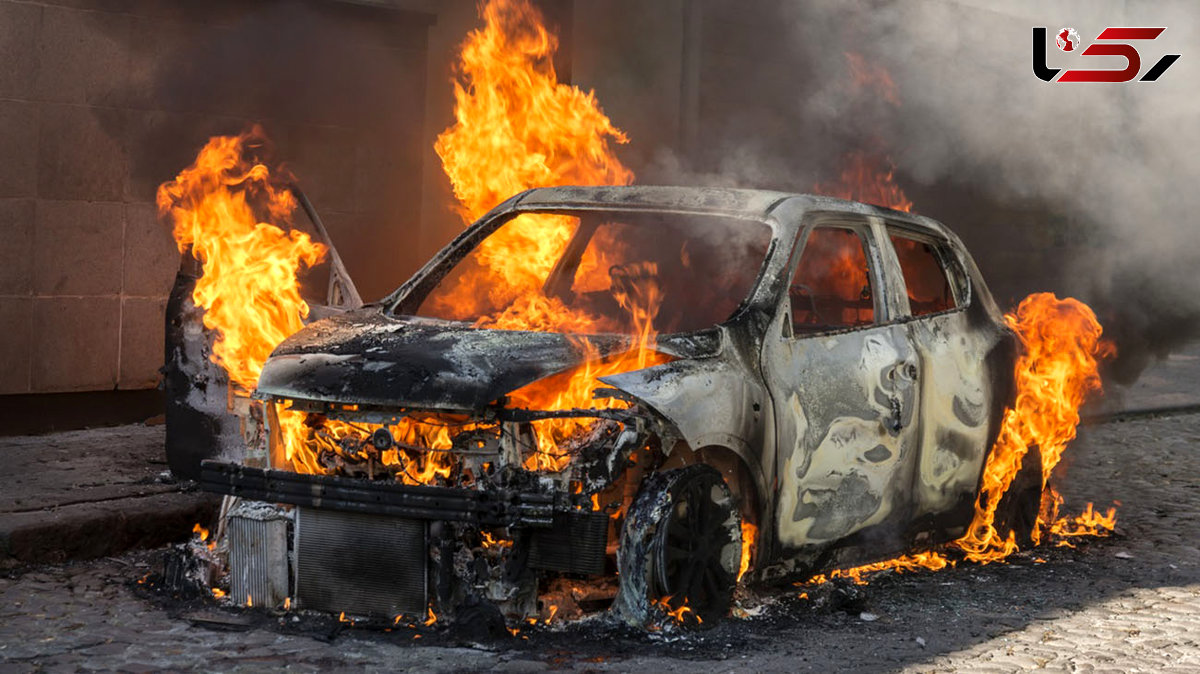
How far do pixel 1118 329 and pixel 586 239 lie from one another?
908 centimetres

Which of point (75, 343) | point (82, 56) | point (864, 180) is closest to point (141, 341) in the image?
point (75, 343)

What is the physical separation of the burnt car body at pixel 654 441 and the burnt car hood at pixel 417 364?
0.03 feet

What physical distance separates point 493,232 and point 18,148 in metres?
4.35

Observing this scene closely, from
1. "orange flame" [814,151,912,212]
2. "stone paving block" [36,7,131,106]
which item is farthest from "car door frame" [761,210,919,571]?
"orange flame" [814,151,912,212]

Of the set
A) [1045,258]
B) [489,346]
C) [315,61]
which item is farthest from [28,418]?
[1045,258]

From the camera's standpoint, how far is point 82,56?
10.3 m

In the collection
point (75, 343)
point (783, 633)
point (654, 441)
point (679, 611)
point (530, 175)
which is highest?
point (530, 175)

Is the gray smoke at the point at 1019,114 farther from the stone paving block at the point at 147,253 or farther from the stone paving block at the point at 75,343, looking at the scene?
the stone paving block at the point at 75,343

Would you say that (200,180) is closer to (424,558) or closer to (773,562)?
(424,558)

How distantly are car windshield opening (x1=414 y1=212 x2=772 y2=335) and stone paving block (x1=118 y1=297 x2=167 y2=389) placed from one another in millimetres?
4037

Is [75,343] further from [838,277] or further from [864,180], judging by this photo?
[864,180]

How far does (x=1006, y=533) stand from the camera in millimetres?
7598

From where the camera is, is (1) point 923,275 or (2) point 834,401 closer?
(2) point 834,401

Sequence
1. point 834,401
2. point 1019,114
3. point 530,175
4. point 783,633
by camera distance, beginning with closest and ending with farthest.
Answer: point 783,633 < point 834,401 < point 530,175 < point 1019,114
